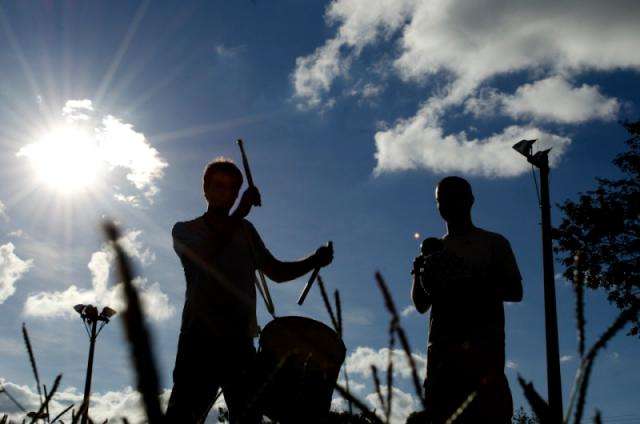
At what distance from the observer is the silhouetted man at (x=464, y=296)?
10.7ft

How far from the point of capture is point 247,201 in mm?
4062

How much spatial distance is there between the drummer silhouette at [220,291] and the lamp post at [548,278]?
6035mm

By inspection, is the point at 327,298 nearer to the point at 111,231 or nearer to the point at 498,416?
the point at 111,231

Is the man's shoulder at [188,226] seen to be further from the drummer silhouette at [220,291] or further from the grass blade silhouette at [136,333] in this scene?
the grass blade silhouette at [136,333]

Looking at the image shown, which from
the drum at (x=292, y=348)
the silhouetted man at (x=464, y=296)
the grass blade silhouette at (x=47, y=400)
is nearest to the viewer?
the grass blade silhouette at (x=47, y=400)

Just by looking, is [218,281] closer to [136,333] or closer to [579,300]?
[579,300]

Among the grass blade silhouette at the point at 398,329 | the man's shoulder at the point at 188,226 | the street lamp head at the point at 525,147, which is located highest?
the street lamp head at the point at 525,147

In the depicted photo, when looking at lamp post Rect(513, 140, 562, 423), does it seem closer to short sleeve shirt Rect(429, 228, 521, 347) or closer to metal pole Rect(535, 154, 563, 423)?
metal pole Rect(535, 154, 563, 423)

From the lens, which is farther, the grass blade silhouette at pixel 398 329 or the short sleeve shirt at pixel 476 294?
the short sleeve shirt at pixel 476 294

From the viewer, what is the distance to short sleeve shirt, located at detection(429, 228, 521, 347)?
345 centimetres

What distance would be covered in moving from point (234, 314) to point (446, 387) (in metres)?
1.35

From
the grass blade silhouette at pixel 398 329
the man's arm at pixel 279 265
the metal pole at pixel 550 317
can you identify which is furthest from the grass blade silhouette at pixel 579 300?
the metal pole at pixel 550 317

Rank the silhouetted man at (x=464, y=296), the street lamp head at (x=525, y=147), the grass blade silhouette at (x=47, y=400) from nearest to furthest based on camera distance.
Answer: the grass blade silhouette at (x=47, y=400) → the silhouetted man at (x=464, y=296) → the street lamp head at (x=525, y=147)

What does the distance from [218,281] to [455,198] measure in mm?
1633
